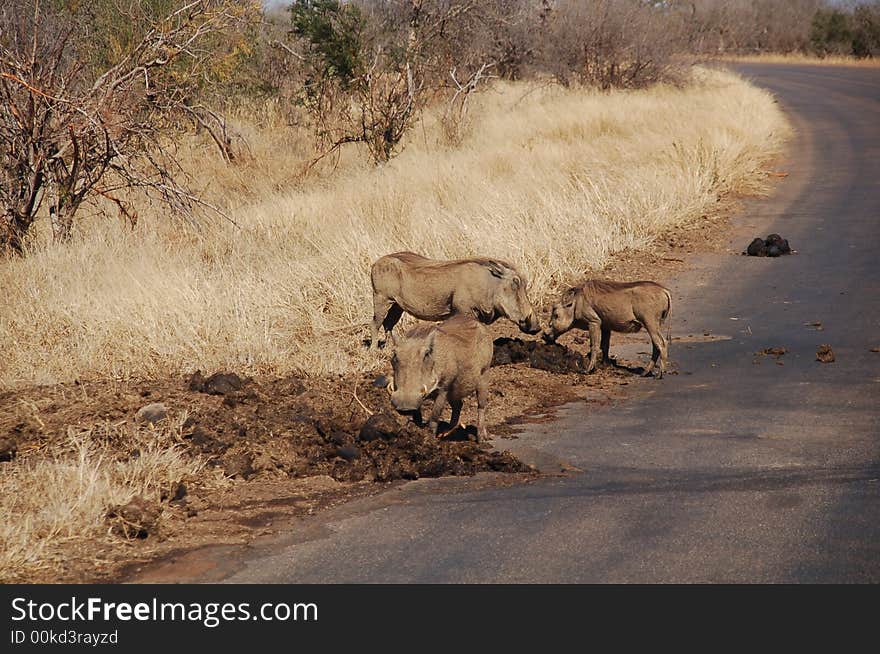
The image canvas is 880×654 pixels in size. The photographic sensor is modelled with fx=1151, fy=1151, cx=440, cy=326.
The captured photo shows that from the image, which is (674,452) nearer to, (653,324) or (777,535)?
(777,535)

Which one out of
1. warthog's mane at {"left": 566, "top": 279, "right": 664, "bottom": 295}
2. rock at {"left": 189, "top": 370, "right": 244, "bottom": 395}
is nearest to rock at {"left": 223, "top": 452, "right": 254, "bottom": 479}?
rock at {"left": 189, "top": 370, "right": 244, "bottom": 395}

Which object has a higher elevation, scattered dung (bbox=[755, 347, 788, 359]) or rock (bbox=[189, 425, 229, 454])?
rock (bbox=[189, 425, 229, 454])

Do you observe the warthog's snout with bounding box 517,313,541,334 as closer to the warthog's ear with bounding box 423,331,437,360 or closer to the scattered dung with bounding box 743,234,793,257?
the warthog's ear with bounding box 423,331,437,360

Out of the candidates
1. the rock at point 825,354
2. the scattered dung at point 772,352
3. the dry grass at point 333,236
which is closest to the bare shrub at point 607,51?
the dry grass at point 333,236

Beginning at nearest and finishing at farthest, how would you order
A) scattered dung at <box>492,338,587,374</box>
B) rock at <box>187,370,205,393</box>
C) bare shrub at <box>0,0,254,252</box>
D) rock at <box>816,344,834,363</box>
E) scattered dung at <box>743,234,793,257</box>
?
rock at <box>187,370,205,393</box> < scattered dung at <box>492,338,587,374</box> < rock at <box>816,344,834,363</box> < bare shrub at <box>0,0,254,252</box> < scattered dung at <box>743,234,793,257</box>

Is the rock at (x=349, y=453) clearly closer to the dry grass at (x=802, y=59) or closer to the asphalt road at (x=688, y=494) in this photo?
the asphalt road at (x=688, y=494)

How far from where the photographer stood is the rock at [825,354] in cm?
948

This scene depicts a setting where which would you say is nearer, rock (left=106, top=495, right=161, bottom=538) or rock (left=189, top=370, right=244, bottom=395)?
rock (left=106, top=495, right=161, bottom=538)

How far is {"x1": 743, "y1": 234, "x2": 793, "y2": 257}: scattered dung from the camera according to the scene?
49.7 feet

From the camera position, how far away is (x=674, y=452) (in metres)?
6.92

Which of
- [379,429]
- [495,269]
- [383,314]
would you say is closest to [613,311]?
[495,269]

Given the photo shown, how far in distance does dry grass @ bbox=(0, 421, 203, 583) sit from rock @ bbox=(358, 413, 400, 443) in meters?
0.98

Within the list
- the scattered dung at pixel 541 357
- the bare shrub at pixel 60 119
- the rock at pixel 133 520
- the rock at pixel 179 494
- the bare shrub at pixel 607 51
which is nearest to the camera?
the rock at pixel 133 520

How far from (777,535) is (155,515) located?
2.90 meters
